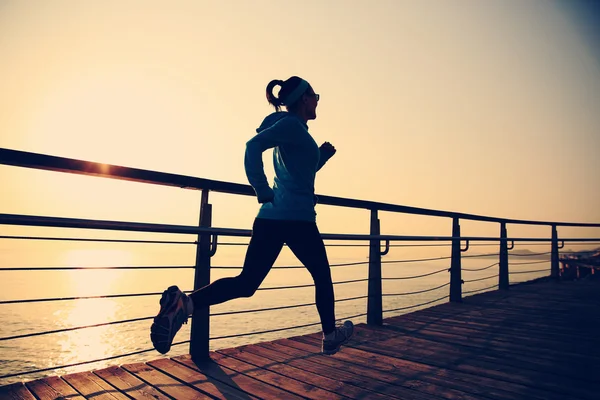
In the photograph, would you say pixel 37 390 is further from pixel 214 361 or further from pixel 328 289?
pixel 328 289

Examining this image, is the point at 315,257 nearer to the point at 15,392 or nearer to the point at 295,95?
the point at 295,95

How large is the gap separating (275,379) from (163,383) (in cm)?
61

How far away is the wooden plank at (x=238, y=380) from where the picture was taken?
85.6 inches

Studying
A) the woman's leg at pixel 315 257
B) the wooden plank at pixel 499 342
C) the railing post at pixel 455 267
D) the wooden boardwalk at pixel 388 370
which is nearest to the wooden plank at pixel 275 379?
the wooden boardwalk at pixel 388 370

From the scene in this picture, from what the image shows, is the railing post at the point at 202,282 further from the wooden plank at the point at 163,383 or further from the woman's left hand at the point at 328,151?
the woman's left hand at the point at 328,151

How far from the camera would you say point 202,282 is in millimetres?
2775

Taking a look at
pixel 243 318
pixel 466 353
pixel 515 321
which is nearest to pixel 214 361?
pixel 466 353

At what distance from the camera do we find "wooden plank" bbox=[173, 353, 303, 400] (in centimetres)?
217

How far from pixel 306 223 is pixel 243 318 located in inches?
3394

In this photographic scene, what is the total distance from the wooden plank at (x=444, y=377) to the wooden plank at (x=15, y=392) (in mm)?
1755

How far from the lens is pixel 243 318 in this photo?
84438mm

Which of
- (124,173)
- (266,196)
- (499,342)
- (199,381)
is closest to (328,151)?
(266,196)

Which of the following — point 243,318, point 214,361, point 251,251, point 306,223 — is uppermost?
point 306,223

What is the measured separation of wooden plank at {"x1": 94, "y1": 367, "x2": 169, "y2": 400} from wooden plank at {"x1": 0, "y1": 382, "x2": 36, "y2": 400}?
357 mm
